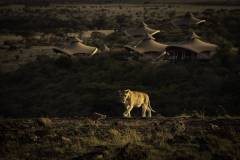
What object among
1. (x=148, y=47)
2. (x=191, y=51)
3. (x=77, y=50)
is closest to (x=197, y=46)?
(x=191, y=51)

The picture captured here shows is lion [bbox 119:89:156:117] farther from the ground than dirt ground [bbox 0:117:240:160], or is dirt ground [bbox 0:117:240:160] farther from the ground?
dirt ground [bbox 0:117:240:160]

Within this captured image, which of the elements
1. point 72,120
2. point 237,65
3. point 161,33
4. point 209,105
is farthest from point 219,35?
point 72,120

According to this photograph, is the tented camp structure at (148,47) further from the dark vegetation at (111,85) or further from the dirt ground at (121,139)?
the dirt ground at (121,139)

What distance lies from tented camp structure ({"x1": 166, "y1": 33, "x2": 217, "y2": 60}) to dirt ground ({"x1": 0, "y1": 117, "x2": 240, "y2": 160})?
80.3 feet

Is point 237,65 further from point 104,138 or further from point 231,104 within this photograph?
point 104,138

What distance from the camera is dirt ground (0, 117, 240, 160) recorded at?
33.4ft

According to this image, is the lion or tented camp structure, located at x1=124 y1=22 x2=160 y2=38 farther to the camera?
tented camp structure, located at x1=124 y1=22 x2=160 y2=38

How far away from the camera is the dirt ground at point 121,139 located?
33.4 feet

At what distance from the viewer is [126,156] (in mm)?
9922

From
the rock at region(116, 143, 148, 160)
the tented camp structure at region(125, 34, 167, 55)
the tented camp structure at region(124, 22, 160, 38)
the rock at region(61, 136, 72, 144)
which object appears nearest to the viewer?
the rock at region(116, 143, 148, 160)

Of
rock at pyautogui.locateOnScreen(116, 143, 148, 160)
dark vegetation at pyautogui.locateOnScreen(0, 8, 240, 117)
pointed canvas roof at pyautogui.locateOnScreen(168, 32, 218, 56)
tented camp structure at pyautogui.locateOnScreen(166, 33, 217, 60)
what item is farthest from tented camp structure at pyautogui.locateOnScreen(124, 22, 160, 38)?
rock at pyautogui.locateOnScreen(116, 143, 148, 160)

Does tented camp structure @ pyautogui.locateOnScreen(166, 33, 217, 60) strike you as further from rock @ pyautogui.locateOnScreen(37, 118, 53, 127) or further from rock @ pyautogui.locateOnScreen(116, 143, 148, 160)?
rock @ pyautogui.locateOnScreen(116, 143, 148, 160)

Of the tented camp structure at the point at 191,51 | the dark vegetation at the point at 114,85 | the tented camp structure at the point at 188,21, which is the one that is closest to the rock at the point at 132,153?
the dark vegetation at the point at 114,85

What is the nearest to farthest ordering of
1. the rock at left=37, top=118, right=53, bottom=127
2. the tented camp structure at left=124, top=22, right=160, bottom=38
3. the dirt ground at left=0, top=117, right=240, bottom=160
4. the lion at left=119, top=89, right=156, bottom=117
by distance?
the dirt ground at left=0, top=117, right=240, bottom=160
the rock at left=37, top=118, right=53, bottom=127
the lion at left=119, top=89, right=156, bottom=117
the tented camp structure at left=124, top=22, right=160, bottom=38
